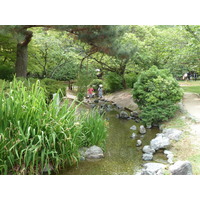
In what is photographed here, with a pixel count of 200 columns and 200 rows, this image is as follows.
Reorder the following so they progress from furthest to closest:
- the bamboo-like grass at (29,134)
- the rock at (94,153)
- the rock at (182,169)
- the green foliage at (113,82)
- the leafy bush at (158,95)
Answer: the green foliage at (113,82) → the leafy bush at (158,95) → the rock at (94,153) → the rock at (182,169) → the bamboo-like grass at (29,134)

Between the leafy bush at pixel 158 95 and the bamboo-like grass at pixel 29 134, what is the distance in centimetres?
343

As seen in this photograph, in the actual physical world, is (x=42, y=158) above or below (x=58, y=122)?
below

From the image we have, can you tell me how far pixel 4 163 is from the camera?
2.40 metres

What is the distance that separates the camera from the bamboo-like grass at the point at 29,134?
2410 millimetres

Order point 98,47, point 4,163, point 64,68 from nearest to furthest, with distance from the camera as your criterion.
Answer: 1. point 4,163
2. point 98,47
3. point 64,68

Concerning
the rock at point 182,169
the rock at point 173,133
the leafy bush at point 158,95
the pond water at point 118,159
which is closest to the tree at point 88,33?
the leafy bush at point 158,95

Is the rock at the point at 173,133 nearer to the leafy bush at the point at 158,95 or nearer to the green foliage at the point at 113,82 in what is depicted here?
the leafy bush at the point at 158,95

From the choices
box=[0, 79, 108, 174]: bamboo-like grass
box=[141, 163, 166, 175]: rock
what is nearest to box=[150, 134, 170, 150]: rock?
box=[141, 163, 166, 175]: rock

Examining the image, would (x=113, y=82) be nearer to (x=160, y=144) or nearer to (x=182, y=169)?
(x=160, y=144)

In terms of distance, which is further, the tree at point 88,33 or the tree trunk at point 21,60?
the tree trunk at point 21,60

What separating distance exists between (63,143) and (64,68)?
8460 millimetres

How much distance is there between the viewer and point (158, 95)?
575 centimetres
